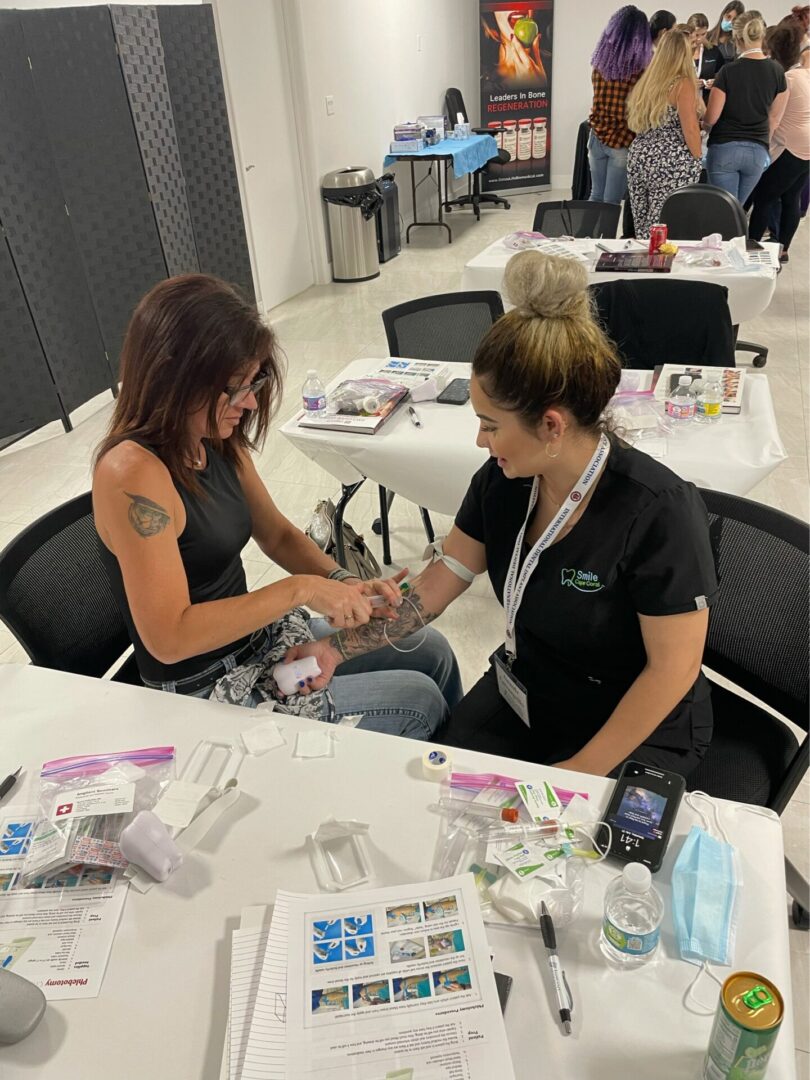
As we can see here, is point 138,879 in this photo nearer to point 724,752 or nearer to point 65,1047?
point 65,1047

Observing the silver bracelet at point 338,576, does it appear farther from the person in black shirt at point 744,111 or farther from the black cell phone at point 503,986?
the person in black shirt at point 744,111

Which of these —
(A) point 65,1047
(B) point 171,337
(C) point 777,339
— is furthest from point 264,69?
(A) point 65,1047

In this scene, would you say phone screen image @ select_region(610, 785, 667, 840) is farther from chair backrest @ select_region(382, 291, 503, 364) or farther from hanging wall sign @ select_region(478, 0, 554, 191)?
hanging wall sign @ select_region(478, 0, 554, 191)

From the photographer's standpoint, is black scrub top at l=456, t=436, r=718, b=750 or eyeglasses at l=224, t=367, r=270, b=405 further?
eyeglasses at l=224, t=367, r=270, b=405

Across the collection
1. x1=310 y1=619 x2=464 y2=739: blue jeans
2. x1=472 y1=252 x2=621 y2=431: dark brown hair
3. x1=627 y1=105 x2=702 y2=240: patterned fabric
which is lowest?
x1=310 y1=619 x2=464 y2=739: blue jeans

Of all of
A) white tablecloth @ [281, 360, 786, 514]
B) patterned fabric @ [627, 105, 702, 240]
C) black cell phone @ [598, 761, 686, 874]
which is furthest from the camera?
patterned fabric @ [627, 105, 702, 240]

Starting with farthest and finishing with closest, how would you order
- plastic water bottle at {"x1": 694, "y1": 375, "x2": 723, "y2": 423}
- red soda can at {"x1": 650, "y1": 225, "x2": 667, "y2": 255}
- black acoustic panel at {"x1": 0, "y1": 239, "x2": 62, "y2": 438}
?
black acoustic panel at {"x1": 0, "y1": 239, "x2": 62, "y2": 438}, red soda can at {"x1": 650, "y1": 225, "x2": 667, "y2": 255}, plastic water bottle at {"x1": 694, "y1": 375, "x2": 723, "y2": 423}

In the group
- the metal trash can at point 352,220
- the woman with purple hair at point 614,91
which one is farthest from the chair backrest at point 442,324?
the metal trash can at point 352,220

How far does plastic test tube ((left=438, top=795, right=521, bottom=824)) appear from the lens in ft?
3.42

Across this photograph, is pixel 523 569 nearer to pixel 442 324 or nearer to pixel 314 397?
pixel 314 397

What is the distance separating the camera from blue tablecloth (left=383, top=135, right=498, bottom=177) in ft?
22.2

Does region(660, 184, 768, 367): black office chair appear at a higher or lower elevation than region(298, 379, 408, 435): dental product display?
higher

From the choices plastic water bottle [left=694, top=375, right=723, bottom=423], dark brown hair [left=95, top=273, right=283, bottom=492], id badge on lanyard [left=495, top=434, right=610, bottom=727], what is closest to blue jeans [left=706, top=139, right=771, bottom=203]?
plastic water bottle [left=694, top=375, right=723, bottom=423]

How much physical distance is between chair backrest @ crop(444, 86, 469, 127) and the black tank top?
25.9ft
